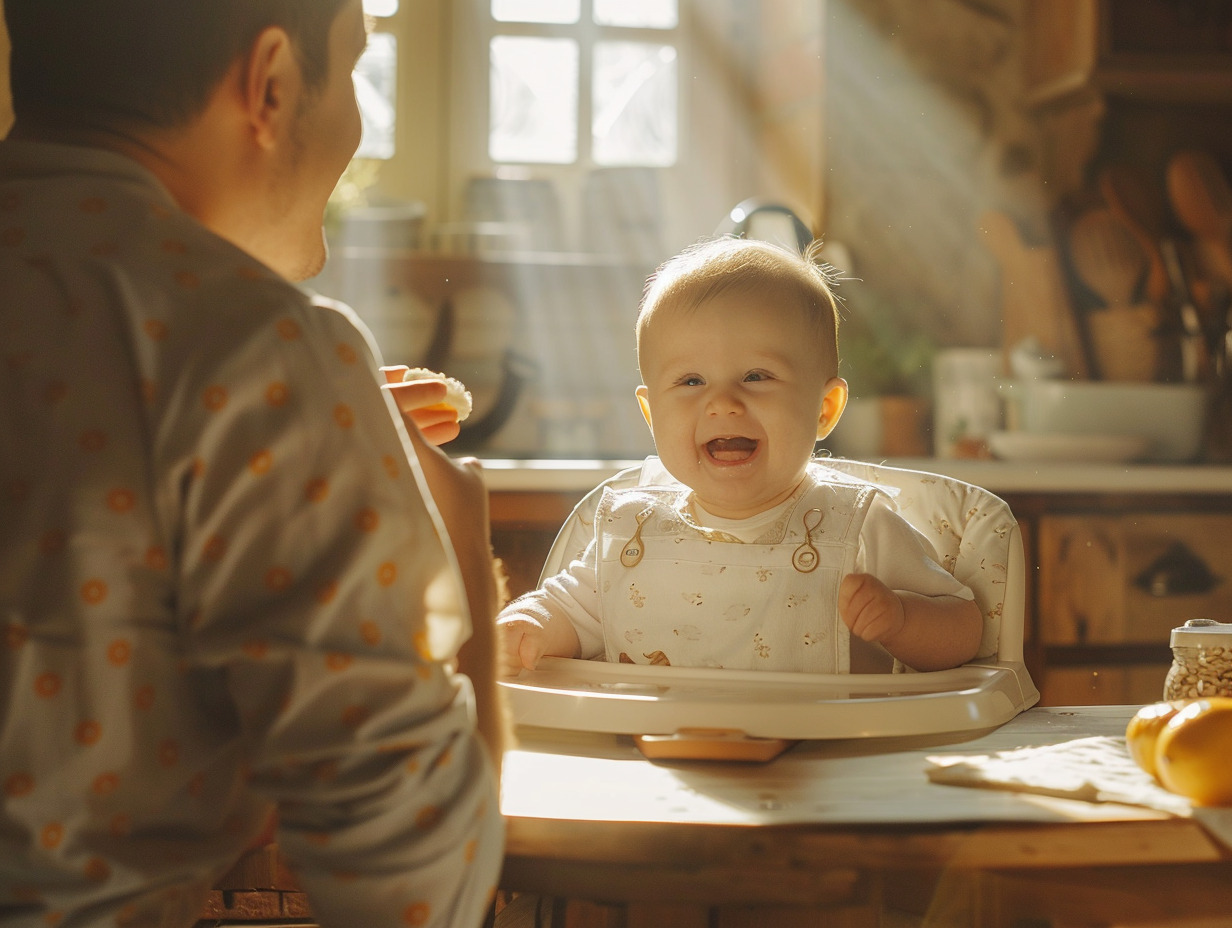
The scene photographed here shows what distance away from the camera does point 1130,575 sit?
71.6 inches

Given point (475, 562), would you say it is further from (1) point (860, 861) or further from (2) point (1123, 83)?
(2) point (1123, 83)

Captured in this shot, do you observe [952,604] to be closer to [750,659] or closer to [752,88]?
[750,659]

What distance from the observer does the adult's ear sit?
2.02 ft

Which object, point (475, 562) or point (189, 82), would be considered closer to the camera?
point (189, 82)

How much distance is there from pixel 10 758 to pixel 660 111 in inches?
94.6

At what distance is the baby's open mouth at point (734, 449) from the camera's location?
1.13m

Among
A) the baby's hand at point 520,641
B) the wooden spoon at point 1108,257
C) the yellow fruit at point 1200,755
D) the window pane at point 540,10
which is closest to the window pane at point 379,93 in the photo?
the window pane at point 540,10

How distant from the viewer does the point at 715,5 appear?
2.64 m

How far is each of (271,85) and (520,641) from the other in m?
0.52

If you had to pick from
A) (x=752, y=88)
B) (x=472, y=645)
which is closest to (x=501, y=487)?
(x=472, y=645)

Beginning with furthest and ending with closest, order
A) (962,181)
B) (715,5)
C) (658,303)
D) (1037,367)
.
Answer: (715,5) < (962,181) < (1037,367) < (658,303)

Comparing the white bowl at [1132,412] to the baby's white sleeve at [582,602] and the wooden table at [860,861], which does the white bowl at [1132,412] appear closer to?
the baby's white sleeve at [582,602]

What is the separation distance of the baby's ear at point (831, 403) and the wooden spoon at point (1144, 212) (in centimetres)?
127

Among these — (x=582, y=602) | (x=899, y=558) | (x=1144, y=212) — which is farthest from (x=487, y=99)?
(x=899, y=558)
